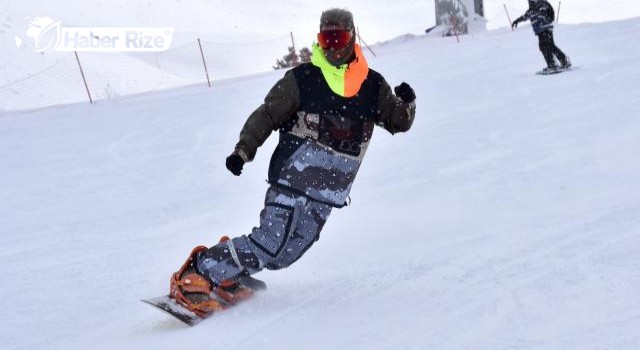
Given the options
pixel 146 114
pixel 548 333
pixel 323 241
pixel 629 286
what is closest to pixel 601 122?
pixel 323 241

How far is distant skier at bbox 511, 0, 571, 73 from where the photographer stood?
454 inches

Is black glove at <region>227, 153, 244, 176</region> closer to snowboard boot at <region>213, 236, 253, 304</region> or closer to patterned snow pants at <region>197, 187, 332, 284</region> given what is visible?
patterned snow pants at <region>197, 187, 332, 284</region>

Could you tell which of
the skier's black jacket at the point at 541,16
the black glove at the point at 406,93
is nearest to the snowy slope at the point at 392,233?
the black glove at the point at 406,93

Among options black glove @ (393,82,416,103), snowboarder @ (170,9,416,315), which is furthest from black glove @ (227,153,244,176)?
black glove @ (393,82,416,103)

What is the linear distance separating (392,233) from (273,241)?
1.35 meters

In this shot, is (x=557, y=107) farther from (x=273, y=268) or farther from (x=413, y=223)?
(x=273, y=268)

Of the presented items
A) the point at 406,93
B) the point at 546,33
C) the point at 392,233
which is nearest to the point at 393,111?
the point at 406,93

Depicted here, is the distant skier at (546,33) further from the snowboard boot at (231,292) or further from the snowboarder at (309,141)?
the snowboard boot at (231,292)

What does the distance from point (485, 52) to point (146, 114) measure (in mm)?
7963

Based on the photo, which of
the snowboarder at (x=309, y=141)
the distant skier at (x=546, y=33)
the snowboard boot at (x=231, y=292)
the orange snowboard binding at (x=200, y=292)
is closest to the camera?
the snowboarder at (x=309, y=141)

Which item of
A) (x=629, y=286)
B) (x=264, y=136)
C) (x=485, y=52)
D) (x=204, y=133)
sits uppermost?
(x=264, y=136)

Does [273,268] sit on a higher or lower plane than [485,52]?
higher

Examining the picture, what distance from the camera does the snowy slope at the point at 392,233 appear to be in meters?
2.83

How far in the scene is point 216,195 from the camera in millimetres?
6477
